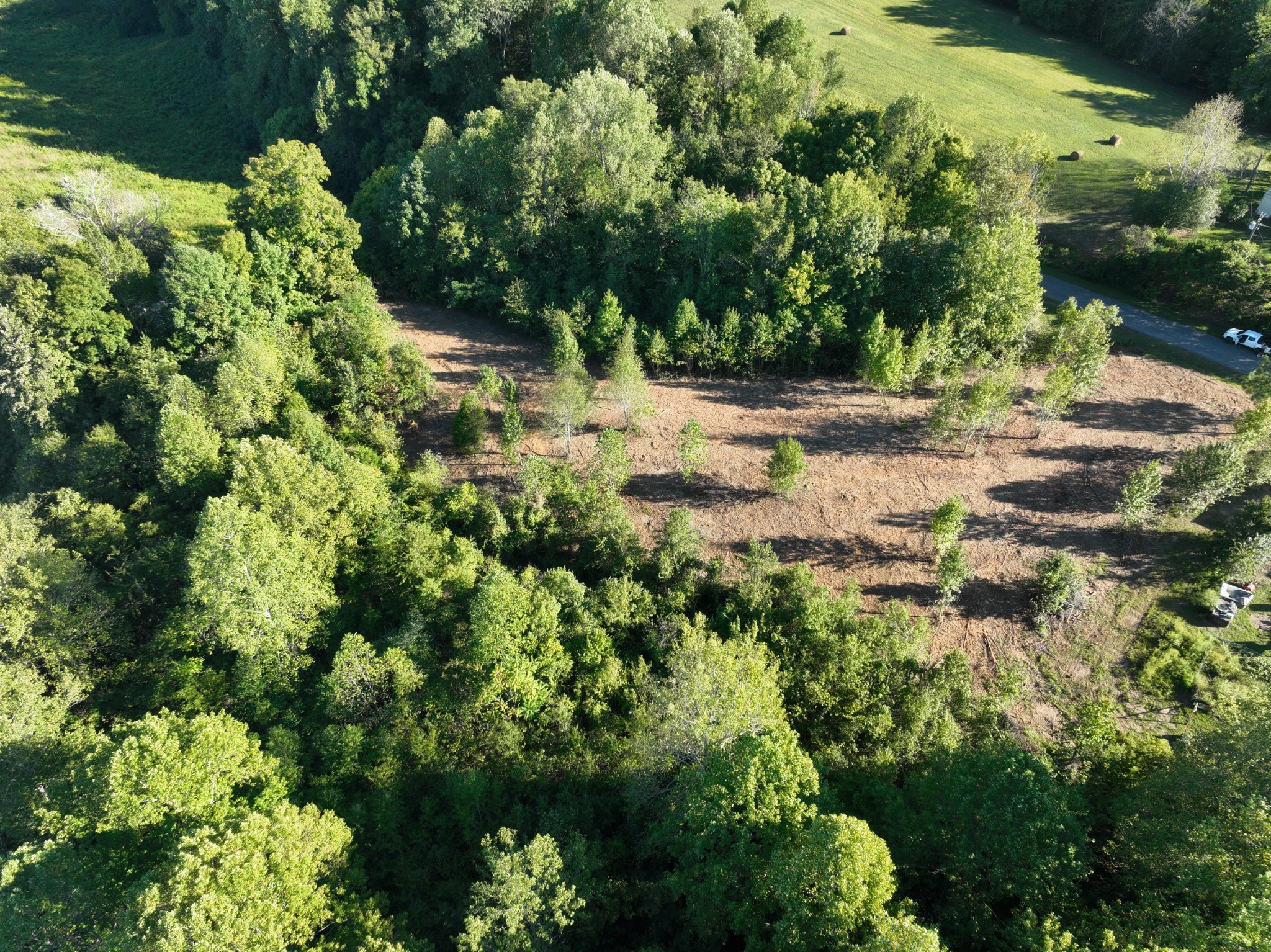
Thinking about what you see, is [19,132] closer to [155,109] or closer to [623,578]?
[155,109]

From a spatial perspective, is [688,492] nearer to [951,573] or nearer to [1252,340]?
[951,573]

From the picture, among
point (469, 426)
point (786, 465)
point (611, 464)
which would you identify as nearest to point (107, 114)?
point (469, 426)

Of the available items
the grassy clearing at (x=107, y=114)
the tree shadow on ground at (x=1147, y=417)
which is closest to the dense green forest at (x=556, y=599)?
the tree shadow on ground at (x=1147, y=417)

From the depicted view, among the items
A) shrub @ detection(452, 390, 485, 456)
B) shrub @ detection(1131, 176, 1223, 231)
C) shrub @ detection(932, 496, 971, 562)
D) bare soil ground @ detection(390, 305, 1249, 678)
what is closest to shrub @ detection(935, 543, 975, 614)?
shrub @ detection(932, 496, 971, 562)

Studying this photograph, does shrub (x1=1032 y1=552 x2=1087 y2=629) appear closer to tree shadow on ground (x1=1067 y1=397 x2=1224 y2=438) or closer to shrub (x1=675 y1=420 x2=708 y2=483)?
tree shadow on ground (x1=1067 y1=397 x2=1224 y2=438)

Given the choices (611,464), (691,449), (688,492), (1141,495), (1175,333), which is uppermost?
(1175,333)

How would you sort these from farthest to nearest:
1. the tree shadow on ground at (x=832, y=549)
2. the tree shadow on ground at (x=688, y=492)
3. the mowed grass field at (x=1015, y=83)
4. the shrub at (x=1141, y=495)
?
the mowed grass field at (x=1015, y=83) → the tree shadow on ground at (x=688, y=492) → the tree shadow on ground at (x=832, y=549) → the shrub at (x=1141, y=495)

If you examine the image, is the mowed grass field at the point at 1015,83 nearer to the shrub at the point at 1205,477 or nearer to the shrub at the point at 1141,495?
the shrub at the point at 1205,477

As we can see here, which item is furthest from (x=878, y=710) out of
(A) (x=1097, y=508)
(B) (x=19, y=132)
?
(B) (x=19, y=132)
